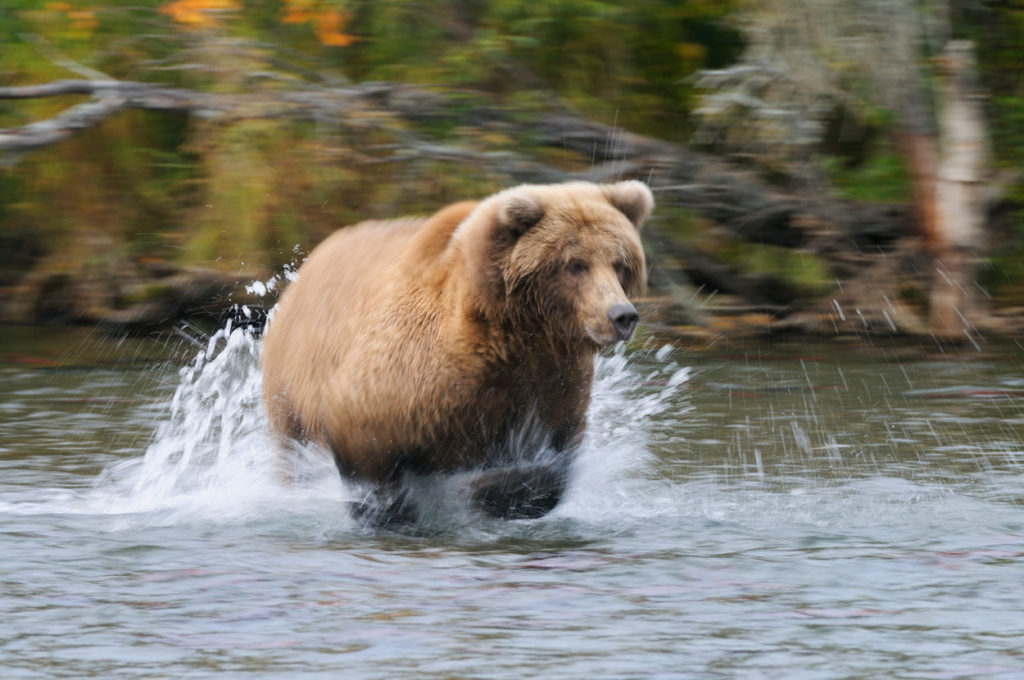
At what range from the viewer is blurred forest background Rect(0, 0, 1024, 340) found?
10.6 metres

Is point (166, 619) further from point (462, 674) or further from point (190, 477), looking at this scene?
point (190, 477)

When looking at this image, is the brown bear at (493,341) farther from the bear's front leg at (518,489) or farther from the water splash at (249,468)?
the water splash at (249,468)

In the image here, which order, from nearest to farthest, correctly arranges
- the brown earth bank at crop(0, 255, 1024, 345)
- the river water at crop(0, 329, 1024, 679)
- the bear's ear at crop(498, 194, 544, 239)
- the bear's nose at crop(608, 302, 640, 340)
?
1. the river water at crop(0, 329, 1024, 679)
2. the bear's nose at crop(608, 302, 640, 340)
3. the bear's ear at crop(498, 194, 544, 239)
4. the brown earth bank at crop(0, 255, 1024, 345)

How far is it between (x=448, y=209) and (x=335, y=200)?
6.08 m

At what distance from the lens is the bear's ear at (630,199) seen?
5.41 metres

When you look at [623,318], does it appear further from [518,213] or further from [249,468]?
[249,468]

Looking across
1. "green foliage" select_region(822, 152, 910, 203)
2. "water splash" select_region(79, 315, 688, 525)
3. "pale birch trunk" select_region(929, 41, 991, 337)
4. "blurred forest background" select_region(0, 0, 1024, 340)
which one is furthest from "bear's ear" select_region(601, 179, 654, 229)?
"green foliage" select_region(822, 152, 910, 203)

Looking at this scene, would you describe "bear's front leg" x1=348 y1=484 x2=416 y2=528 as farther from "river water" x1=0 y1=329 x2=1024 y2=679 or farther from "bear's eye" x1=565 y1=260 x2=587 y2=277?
"bear's eye" x1=565 y1=260 x2=587 y2=277

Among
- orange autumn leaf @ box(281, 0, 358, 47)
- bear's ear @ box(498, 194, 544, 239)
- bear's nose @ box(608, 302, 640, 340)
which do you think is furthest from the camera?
orange autumn leaf @ box(281, 0, 358, 47)

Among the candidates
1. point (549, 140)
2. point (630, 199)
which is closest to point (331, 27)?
point (549, 140)

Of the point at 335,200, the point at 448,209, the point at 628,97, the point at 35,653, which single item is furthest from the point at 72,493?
the point at 628,97

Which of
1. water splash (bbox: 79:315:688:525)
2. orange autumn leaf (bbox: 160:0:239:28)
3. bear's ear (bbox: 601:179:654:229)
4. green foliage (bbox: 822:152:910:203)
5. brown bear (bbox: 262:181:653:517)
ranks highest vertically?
orange autumn leaf (bbox: 160:0:239:28)

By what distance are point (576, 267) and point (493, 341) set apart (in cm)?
39

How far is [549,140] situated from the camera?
1104cm
